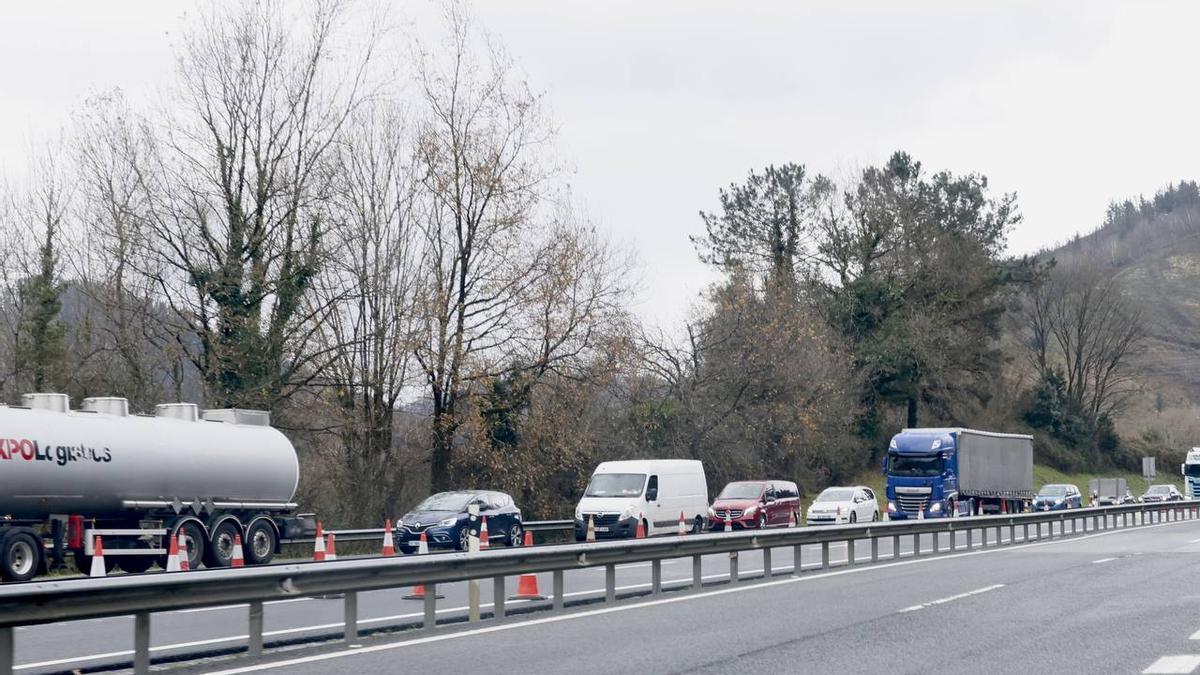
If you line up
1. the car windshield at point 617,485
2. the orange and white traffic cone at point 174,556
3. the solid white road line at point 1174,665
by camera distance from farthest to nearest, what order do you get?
the car windshield at point 617,485
the orange and white traffic cone at point 174,556
the solid white road line at point 1174,665

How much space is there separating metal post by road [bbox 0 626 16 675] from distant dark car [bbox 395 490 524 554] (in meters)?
22.3

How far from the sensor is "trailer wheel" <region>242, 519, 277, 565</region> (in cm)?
2903

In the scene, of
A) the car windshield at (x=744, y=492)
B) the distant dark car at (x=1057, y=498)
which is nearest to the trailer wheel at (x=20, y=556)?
the car windshield at (x=744, y=492)

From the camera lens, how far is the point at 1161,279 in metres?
167

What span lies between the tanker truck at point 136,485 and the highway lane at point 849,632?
11.9 metres

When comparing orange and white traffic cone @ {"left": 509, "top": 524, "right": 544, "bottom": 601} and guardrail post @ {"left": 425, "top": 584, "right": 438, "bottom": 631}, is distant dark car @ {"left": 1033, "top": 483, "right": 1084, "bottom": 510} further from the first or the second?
guardrail post @ {"left": 425, "top": 584, "right": 438, "bottom": 631}

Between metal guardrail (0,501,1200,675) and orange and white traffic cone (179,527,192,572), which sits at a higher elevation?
metal guardrail (0,501,1200,675)

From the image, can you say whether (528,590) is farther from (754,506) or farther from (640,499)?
(754,506)

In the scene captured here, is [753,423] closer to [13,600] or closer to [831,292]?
[831,292]

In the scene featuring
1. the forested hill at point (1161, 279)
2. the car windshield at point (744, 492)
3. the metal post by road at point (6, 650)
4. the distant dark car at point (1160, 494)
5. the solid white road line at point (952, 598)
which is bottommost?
the distant dark car at point (1160, 494)

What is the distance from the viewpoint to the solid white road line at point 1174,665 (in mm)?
9844

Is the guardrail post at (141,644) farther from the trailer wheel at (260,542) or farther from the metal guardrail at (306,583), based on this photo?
the trailer wheel at (260,542)

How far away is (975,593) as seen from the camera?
675 inches

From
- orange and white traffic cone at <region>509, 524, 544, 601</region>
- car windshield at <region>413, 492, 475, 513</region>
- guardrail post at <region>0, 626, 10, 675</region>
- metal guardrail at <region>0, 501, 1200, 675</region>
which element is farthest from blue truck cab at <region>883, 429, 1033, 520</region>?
guardrail post at <region>0, 626, 10, 675</region>
